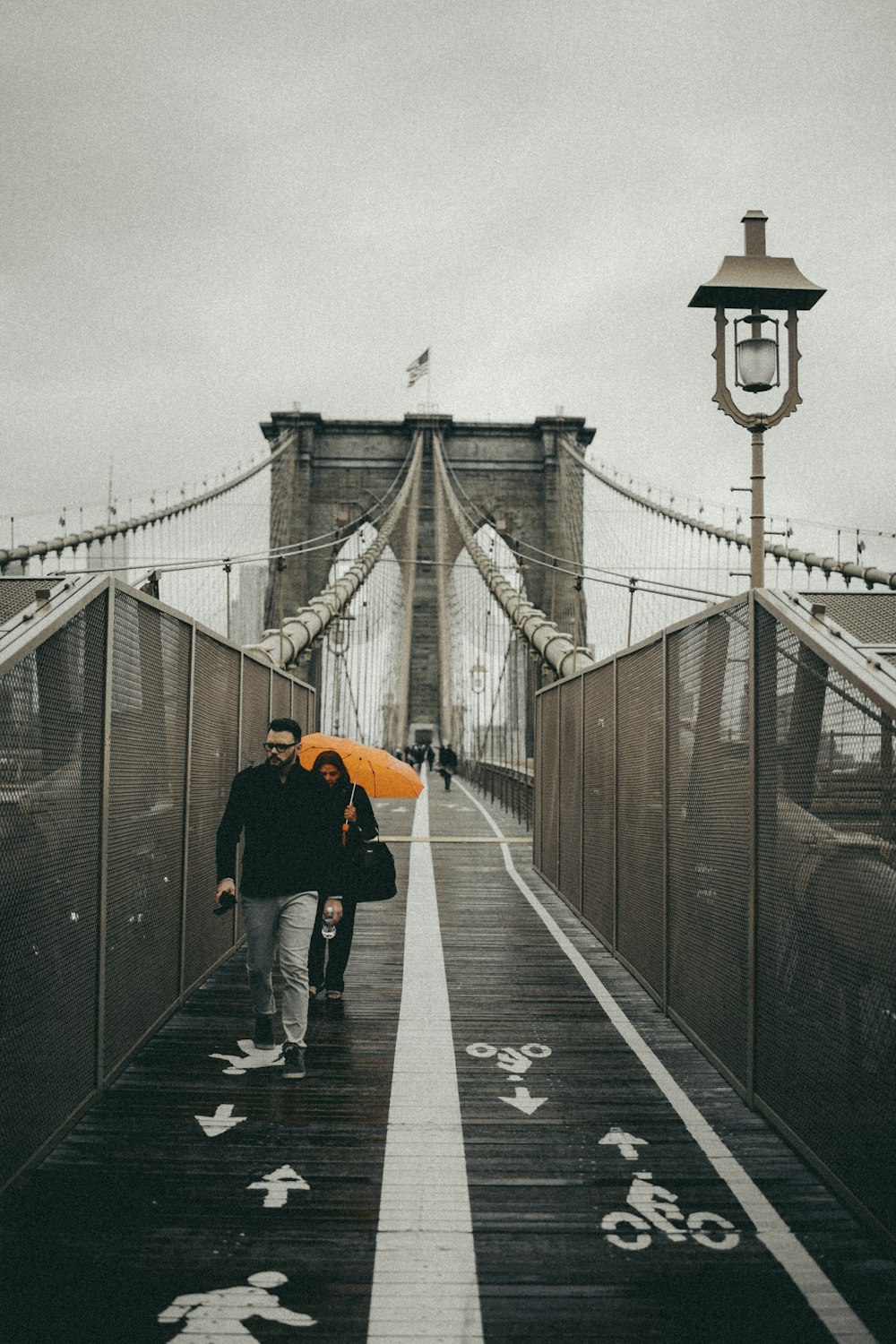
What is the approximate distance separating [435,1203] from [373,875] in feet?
9.04

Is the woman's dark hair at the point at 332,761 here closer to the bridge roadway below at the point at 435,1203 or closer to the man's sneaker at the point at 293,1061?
the bridge roadway below at the point at 435,1203

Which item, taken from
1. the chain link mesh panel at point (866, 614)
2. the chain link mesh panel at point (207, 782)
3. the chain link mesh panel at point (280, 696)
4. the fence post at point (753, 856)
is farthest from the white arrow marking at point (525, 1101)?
the chain link mesh panel at point (280, 696)

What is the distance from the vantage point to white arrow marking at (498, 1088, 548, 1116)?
4082mm

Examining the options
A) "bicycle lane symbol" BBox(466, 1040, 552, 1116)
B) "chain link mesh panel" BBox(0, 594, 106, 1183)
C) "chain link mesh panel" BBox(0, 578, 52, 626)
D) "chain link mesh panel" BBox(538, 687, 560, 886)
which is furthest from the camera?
"chain link mesh panel" BBox(538, 687, 560, 886)

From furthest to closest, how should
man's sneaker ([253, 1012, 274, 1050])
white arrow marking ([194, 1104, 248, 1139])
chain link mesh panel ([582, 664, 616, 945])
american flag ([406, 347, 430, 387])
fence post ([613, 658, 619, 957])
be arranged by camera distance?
american flag ([406, 347, 430, 387]) < chain link mesh panel ([582, 664, 616, 945]) < fence post ([613, 658, 619, 957]) < man's sneaker ([253, 1012, 274, 1050]) < white arrow marking ([194, 1104, 248, 1139])

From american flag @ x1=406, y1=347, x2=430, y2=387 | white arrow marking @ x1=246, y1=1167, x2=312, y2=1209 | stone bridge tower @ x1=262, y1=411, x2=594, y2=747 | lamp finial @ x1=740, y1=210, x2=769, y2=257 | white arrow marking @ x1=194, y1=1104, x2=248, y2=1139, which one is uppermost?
american flag @ x1=406, y1=347, x2=430, y2=387

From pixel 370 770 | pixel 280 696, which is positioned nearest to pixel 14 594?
pixel 370 770

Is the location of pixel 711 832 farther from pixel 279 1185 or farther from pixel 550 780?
pixel 550 780

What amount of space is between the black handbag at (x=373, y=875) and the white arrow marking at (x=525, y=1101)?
1.74m

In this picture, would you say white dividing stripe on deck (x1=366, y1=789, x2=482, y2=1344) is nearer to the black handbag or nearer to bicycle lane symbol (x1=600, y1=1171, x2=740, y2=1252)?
bicycle lane symbol (x1=600, y1=1171, x2=740, y2=1252)

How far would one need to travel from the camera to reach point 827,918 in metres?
3.33

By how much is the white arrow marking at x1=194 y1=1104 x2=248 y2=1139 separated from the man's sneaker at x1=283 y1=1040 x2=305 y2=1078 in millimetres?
396

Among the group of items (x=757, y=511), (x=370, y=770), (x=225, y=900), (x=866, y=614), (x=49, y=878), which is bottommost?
(x=225, y=900)

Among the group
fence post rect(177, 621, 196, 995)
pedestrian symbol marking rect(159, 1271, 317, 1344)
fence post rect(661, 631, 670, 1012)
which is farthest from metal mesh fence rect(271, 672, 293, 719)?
pedestrian symbol marking rect(159, 1271, 317, 1344)
